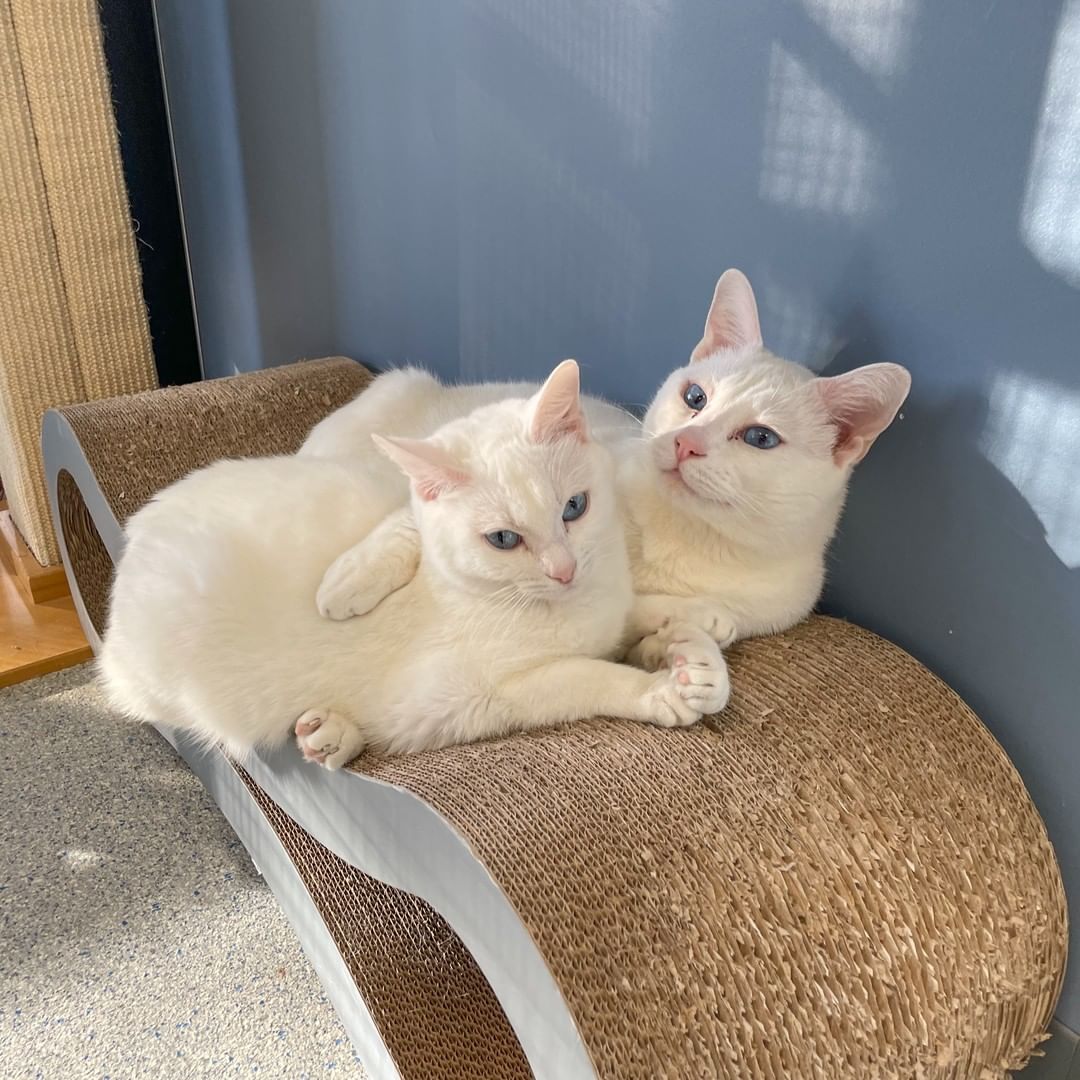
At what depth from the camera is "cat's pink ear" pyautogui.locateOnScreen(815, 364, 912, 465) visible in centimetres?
94

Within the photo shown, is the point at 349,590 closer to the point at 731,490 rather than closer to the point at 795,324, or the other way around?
the point at 731,490

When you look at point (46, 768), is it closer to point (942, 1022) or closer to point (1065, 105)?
point (942, 1022)

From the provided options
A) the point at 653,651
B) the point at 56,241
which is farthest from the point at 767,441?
the point at 56,241

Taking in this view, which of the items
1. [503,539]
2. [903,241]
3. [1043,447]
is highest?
[903,241]

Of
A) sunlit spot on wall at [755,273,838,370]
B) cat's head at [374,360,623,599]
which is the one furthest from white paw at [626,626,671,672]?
sunlit spot on wall at [755,273,838,370]

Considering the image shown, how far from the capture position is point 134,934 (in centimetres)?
139

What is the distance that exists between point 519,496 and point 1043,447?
507 millimetres

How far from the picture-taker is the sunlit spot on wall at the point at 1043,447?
2.98 feet

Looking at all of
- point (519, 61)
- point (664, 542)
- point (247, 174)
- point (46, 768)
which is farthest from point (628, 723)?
point (247, 174)

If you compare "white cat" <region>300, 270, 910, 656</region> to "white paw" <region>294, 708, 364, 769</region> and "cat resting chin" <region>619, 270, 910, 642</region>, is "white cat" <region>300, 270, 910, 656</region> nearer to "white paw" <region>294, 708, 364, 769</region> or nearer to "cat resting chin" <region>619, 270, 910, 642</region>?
"cat resting chin" <region>619, 270, 910, 642</region>

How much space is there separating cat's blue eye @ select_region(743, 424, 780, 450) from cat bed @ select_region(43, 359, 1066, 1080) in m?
0.24

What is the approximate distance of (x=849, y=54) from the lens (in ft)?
3.19

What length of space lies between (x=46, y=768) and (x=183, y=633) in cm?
84

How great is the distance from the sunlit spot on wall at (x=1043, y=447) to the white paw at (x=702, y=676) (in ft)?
1.13
